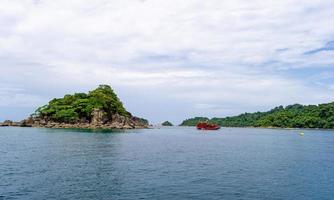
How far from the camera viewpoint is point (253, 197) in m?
40.6

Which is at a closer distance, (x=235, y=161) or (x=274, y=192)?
(x=274, y=192)

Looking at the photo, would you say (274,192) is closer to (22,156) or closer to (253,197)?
Answer: (253,197)

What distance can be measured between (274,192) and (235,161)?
2752cm

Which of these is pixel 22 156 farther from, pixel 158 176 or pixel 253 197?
pixel 253 197

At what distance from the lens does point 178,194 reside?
41.0 meters

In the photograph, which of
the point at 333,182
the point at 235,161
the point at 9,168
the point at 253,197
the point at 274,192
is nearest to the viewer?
the point at 253,197

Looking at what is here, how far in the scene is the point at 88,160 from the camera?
6731 centimetres

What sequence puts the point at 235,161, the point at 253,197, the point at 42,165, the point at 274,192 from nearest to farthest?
the point at 253,197 → the point at 274,192 → the point at 42,165 → the point at 235,161

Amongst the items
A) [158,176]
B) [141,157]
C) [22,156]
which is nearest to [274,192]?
[158,176]

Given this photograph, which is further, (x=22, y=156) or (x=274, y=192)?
(x=22, y=156)

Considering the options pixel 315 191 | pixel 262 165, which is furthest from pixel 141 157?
pixel 315 191

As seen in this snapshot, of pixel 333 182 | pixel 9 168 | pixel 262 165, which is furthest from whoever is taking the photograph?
pixel 262 165

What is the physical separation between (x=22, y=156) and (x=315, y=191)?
2068 inches

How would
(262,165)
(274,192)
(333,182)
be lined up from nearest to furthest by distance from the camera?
(274,192) < (333,182) < (262,165)
